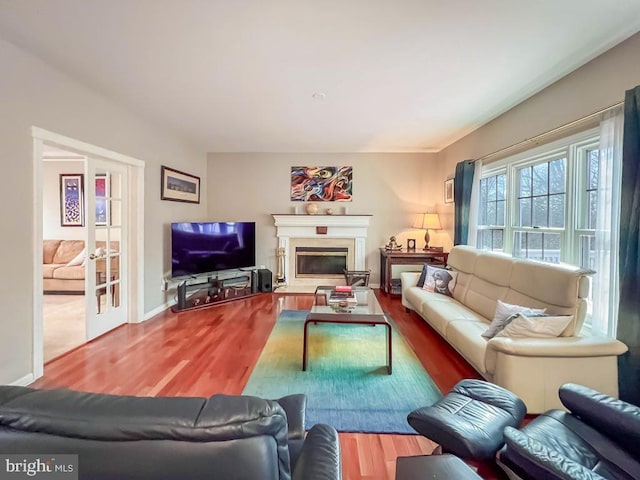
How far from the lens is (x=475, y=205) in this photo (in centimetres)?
443

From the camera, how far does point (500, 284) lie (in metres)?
3.32

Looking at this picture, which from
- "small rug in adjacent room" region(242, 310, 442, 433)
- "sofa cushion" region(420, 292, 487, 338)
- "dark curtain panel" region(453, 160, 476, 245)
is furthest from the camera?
"dark curtain panel" region(453, 160, 476, 245)

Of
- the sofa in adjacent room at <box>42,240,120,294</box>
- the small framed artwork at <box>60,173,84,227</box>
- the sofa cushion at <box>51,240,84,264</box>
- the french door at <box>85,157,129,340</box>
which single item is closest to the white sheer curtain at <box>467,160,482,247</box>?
the french door at <box>85,157,129,340</box>

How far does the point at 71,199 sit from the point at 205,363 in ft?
17.6

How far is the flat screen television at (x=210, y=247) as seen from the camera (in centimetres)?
477

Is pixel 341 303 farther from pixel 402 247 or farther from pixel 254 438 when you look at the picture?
pixel 402 247

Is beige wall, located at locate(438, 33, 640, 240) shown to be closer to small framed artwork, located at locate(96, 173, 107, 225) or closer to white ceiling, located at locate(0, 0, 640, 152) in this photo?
white ceiling, located at locate(0, 0, 640, 152)

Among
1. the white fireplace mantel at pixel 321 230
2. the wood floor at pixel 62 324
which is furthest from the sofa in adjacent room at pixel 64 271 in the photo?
the white fireplace mantel at pixel 321 230

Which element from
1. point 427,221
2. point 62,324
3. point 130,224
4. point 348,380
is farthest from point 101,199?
point 427,221

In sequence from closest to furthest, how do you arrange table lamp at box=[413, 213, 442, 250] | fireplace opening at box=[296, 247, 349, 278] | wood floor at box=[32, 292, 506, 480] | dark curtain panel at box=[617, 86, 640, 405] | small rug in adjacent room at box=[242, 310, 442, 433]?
wood floor at box=[32, 292, 506, 480] → dark curtain panel at box=[617, 86, 640, 405] → small rug in adjacent room at box=[242, 310, 442, 433] → table lamp at box=[413, 213, 442, 250] → fireplace opening at box=[296, 247, 349, 278]

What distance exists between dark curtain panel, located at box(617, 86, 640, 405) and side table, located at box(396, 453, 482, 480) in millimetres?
1892

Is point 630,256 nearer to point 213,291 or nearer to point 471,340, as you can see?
point 471,340

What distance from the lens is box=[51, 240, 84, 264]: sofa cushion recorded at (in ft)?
19.4

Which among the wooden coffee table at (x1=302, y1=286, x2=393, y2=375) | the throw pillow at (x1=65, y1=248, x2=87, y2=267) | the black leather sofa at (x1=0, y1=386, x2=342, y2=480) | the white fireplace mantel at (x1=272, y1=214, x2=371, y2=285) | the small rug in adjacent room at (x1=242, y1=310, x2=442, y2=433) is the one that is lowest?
the small rug in adjacent room at (x1=242, y1=310, x2=442, y2=433)
